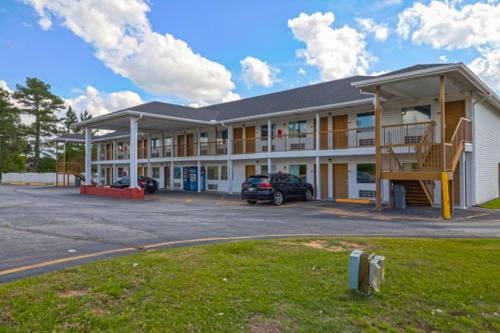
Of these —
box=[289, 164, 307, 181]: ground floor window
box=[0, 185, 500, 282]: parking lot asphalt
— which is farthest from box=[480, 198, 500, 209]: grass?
box=[289, 164, 307, 181]: ground floor window

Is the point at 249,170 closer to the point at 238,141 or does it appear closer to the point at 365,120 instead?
the point at 238,141

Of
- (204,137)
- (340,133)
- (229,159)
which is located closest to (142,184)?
(204,137)

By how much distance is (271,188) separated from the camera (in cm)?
1683

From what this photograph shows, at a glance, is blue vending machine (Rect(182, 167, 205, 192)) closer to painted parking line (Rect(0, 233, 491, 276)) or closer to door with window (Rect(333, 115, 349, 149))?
door with window (Rect(333, 115, 349, 149))

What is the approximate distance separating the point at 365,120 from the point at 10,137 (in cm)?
5622

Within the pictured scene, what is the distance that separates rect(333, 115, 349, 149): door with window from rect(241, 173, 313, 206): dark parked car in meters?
3.63

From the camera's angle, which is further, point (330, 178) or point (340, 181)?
point (330, 178)

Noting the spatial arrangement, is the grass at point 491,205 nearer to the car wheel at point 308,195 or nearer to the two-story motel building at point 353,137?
the two-story motel building at point 353,137

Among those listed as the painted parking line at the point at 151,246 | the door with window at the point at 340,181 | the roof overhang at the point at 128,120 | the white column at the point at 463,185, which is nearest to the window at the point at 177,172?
the roof overhang at the point at 128,120

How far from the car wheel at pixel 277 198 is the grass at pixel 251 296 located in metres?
10.9

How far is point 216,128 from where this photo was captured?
27.4 m

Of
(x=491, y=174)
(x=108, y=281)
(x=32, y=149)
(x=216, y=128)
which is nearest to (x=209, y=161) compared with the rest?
(x=216, y=128)

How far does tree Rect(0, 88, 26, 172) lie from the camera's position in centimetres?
5281

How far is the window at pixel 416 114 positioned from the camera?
1694 centimetres
